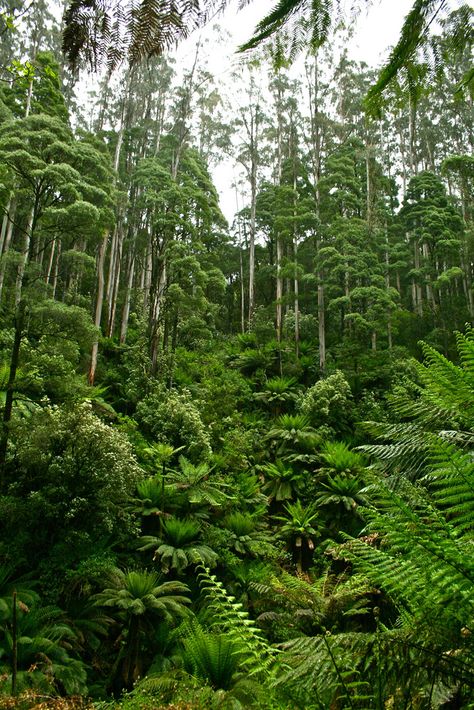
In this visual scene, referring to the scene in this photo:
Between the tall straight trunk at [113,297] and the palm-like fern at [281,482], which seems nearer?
the palm-like fern at [281,482]

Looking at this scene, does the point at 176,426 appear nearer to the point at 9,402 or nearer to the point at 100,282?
the point at 9,402

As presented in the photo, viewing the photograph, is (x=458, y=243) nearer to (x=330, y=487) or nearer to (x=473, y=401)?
(x=330, y=487)

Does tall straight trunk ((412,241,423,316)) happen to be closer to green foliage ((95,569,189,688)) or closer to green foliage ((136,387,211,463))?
green foliage ((136,387,211,463))

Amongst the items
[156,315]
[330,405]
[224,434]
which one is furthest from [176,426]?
[330,405]

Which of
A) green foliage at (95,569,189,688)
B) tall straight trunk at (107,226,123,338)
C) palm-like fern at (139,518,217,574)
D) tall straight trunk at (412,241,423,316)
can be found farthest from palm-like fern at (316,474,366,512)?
tall straight trunk at (412,241,423,316)

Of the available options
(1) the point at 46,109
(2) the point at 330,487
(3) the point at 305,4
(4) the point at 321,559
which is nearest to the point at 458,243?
(2) the point at 330,487

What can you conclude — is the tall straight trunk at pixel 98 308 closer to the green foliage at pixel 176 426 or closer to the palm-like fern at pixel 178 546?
the green foliage at pixel 176 426

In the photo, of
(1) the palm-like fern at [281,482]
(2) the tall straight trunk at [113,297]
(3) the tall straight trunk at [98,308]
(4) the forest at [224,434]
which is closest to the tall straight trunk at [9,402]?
(4) the forest at [224,434]

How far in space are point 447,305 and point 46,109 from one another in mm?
15525

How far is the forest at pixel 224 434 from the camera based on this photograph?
136cm

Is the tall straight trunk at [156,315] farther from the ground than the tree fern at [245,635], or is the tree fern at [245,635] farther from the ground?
the tall straight trunk at [156,315]

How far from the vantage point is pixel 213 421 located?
38.2ft

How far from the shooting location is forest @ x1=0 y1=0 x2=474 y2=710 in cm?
136

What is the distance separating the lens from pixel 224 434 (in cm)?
1154
